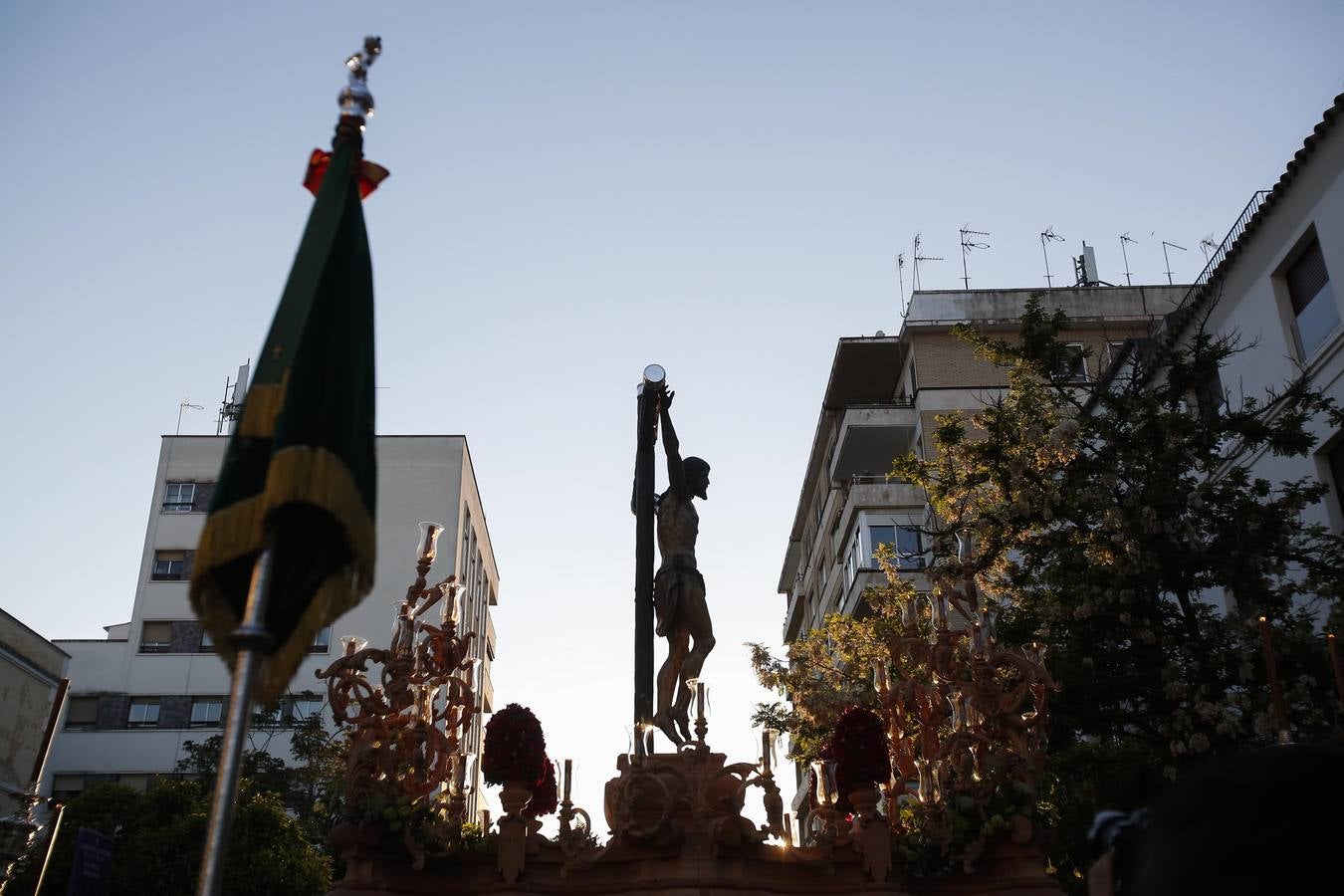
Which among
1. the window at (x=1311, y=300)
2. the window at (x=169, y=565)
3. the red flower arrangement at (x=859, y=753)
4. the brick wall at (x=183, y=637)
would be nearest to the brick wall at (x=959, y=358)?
the window at (x=1311, y=300)

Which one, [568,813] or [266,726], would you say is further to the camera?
[266,726]

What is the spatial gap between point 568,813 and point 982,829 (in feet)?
10.5

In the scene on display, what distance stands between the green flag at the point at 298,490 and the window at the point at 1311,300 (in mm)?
18050

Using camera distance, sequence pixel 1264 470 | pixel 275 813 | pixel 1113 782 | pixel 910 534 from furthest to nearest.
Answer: pixel 910 534
pixel 275 813
pixel 1264 470
pixel 1113 782

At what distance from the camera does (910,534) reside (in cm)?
3669

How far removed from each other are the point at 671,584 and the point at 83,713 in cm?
4299

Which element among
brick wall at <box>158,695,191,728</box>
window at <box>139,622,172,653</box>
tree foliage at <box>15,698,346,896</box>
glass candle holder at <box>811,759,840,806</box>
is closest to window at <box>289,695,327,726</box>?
brick wall at <box>158,695,191,728</box>

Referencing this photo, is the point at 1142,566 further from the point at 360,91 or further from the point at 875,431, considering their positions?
the point at 875,431

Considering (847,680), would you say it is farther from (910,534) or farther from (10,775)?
(10,775)

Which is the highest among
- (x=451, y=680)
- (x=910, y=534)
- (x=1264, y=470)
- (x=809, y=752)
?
(x=910, y=534)

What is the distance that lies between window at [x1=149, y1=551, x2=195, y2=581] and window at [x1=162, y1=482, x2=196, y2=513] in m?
2.02

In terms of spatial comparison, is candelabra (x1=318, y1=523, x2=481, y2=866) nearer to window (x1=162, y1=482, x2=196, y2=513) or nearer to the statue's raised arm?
the statue's raised arm

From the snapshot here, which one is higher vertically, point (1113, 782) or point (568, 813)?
point (1113, 782)

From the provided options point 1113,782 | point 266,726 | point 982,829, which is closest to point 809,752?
point 1113,782
